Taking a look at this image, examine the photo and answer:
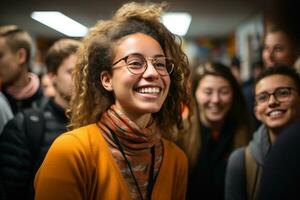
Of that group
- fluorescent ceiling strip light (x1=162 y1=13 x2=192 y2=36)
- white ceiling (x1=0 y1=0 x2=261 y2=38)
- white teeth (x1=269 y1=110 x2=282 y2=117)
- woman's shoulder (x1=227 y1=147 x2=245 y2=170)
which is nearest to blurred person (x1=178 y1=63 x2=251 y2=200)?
woman's shoulder (x1=227 y1=147 x2=245 y2=170)

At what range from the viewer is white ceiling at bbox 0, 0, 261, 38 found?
5.93 meters

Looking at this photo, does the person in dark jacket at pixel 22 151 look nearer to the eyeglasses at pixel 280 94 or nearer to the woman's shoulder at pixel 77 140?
the woman's shoulder at pixel 77 140

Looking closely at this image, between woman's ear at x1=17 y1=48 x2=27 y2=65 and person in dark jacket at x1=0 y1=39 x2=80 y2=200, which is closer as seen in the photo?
person in dark jacket at x1=0 y1=39 x2=80 y2=200

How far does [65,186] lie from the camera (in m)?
1.21

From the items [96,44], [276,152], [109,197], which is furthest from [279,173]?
[96,44]

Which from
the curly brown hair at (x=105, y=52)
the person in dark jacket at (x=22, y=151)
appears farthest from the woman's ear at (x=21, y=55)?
the curly brown hair at (x=105, y=52)

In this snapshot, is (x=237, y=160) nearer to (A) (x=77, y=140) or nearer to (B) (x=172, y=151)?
(B) (x=172, y=151)

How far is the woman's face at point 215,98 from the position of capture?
233 cm

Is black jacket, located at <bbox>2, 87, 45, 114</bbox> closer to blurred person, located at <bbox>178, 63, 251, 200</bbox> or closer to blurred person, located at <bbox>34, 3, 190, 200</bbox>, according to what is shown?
blurred person, located at <bbox>34, 3, 190, 200</bbox>

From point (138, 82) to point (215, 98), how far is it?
41.4 inches

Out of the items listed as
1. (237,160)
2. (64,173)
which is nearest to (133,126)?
(64,173)

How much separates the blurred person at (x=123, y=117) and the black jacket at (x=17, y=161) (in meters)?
0.35


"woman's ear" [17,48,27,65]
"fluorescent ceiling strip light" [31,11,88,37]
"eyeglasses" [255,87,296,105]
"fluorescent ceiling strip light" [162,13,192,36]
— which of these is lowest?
"eyeglasses" [255,87,296,105]

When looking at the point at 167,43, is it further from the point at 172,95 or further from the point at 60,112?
the point at 60,112
